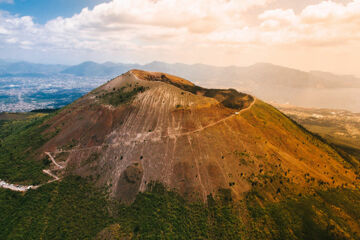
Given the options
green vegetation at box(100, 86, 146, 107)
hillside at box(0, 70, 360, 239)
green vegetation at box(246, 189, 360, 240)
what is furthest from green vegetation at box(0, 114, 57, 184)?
green vegetation at box(246, 189, 360, 240)

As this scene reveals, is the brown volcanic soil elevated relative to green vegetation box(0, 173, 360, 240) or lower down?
elevated

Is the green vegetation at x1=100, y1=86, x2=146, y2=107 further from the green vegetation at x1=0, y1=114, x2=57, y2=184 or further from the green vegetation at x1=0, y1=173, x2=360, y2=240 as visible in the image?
the green vegetation at x1=0, y1=173, x2=360, y2=240

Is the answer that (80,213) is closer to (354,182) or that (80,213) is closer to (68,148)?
(68,148)

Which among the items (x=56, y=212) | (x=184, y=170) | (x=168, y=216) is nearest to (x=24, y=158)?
(x=56, y=212)

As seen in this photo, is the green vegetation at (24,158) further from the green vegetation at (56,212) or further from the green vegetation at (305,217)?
the green vegetation at (305,217)

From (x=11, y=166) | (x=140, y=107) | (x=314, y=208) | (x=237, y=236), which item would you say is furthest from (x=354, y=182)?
(x=11, y=166)

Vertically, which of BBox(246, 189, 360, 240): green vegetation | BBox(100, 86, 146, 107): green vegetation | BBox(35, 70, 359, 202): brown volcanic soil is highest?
BBox(100, 86, 146, 107): green vegetation

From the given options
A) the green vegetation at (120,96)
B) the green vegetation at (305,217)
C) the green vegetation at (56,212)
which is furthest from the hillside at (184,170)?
the green vegetation at (120,96)
